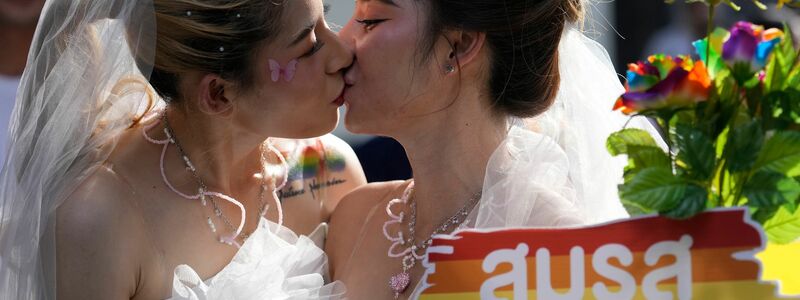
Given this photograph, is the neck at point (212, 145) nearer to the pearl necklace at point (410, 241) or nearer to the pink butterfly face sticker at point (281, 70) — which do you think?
the pink butterfly face sticker at point (281, 70)

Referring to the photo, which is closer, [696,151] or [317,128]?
[696,151]

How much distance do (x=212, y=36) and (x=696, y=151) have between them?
1196mm

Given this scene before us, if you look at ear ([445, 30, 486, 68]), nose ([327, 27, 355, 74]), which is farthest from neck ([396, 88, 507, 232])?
nose ([327, 27, 355, 74])

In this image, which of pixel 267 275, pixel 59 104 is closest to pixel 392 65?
pixel 267 275

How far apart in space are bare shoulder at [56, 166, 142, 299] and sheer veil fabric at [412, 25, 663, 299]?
0.65 metres

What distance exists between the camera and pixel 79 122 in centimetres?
235

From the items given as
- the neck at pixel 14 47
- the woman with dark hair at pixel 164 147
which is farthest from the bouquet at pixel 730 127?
the neck at pixel 14 47

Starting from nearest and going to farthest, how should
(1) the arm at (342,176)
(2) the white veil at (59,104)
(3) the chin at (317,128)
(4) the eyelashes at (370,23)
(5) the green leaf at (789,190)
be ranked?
1. (5) the green leaf at (789,190)
2. (2) the white veil at (59,104)
3. (4) the eyelashes at (370,23)
4. (3) the chin at (317,128)
5. (1) the arm at (342,176)

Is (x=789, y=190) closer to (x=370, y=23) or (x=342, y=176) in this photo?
(x=370, y=23)

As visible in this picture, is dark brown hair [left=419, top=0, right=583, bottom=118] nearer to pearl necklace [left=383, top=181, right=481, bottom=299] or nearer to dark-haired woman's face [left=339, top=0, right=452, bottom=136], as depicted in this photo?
dark-haired woman's face [left=339, top=0, right=452, bottom=136]

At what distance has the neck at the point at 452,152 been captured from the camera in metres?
2.57

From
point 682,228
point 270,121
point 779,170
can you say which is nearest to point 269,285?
point 270,121

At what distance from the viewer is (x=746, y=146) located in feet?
5.48

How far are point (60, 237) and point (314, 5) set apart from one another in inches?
31.5
